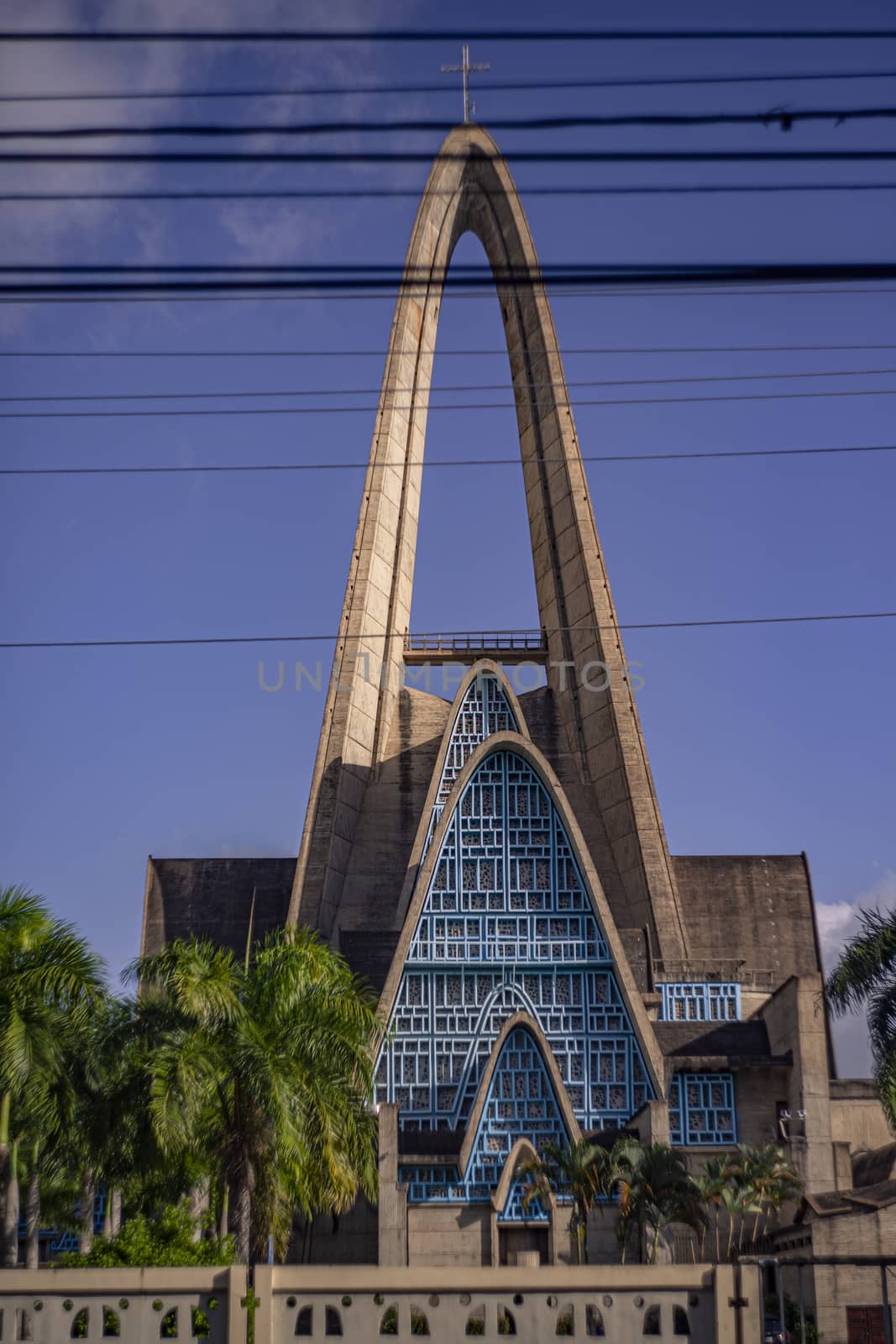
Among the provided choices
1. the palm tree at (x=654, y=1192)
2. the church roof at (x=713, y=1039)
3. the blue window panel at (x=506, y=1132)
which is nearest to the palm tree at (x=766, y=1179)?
the palm tree at (x=654, y=1192)

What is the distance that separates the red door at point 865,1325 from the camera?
24.1 metres

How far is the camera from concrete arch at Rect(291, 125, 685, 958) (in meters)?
46.9

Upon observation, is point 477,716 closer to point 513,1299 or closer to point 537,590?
point 537,590

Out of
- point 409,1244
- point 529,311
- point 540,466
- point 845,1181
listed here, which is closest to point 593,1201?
point 409,1244

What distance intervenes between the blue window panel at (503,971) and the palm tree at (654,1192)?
5.86 meters

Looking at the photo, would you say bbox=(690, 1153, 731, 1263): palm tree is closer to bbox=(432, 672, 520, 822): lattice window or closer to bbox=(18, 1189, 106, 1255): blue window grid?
bbox=(18, 1189, 106, 1255): blue window grid

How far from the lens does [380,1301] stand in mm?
13758

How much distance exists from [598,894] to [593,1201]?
7.93 meters

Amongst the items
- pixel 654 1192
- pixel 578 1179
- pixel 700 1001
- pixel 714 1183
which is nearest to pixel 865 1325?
pixel 714 1183

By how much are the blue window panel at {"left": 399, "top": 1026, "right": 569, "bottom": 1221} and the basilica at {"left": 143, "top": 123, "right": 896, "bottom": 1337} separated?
0.18 ft

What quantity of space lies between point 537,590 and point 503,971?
69.7 ft

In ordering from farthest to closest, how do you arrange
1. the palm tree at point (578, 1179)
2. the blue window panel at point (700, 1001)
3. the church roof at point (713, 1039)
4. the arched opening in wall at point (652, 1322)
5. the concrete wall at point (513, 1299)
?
the blue window panel at point (700, 1001), the church roof at point (713, 1039), the palm tree at point (578, 1179), the arched opening in wall at point (652, 1322), the concrete wall at point (513, 1299)

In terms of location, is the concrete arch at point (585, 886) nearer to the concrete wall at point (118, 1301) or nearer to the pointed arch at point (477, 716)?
the pointed arch at point (477, 716)

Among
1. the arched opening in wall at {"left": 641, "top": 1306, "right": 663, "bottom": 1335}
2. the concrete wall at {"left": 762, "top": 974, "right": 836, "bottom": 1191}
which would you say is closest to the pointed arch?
the concrete wall at {"left": 762, "top": 974, "right": 836, "bottom": 1191}
